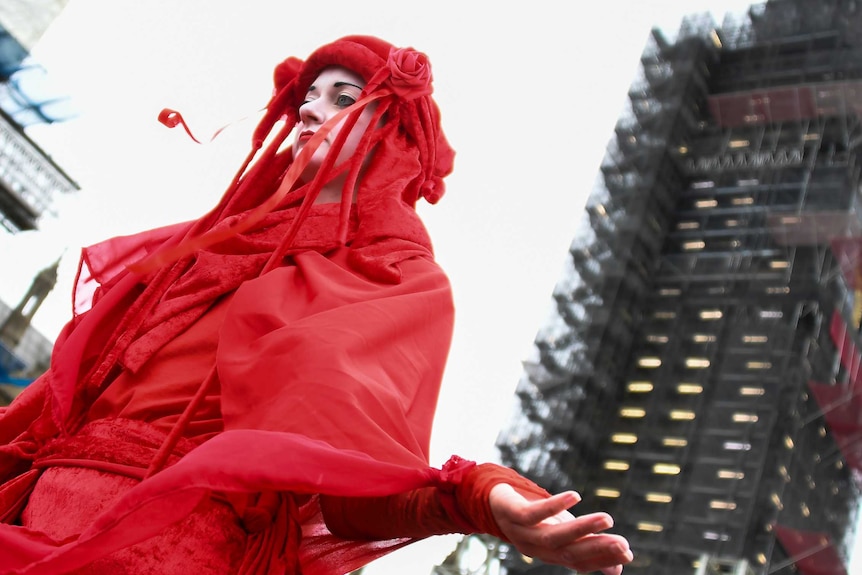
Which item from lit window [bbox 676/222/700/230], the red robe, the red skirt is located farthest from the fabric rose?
lit window [bbox 676/222/700/230]

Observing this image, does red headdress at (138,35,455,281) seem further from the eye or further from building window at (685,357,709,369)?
building window at (685,357,709,369)

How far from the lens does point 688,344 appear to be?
43.3 feet

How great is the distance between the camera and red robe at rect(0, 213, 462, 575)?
116 cm

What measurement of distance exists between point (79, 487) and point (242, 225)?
382 mm

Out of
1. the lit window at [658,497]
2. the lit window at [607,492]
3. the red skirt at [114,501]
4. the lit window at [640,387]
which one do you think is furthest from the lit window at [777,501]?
the red skirt at [114,501]

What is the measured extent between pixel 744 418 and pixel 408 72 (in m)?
10.6

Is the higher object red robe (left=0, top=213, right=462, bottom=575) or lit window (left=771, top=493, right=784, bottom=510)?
lit window (left=771, top=493, right=784, bottom=510)

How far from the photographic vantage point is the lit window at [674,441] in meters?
12.1

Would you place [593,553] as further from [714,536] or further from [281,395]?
[714,536]

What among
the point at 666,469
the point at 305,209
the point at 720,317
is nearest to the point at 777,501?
the point at 666,469

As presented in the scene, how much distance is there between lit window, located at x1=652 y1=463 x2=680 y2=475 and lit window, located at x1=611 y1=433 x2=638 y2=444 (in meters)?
0.65

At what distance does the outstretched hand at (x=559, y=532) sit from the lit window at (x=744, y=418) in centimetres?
1080

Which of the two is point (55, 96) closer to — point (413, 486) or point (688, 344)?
point (688, 344)

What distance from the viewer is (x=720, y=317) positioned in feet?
41.7
